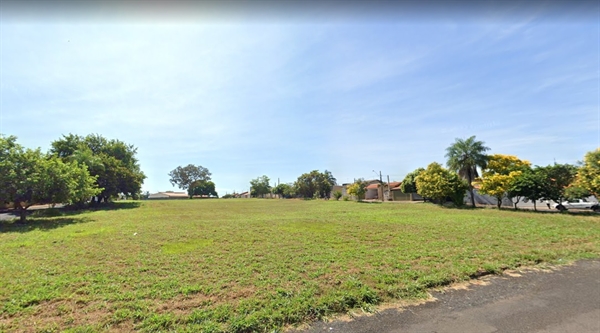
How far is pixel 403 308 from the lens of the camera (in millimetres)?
3770

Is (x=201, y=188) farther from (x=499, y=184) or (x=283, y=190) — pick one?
(x=499, y=184)

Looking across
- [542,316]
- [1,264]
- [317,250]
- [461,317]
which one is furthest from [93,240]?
[542,316]

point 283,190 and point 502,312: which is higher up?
point 283,190

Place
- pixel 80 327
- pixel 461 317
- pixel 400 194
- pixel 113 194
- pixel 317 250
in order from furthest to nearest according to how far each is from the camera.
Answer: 1. pixel 400 194
2. pixel 113 194
3. pixel 317 250
4. pixel 461 317
5. pixel 80 327

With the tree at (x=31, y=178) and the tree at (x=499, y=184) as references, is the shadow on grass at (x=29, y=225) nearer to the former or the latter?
the tree at (x=31, y=178)

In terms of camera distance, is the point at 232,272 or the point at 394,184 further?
the point at 394,184

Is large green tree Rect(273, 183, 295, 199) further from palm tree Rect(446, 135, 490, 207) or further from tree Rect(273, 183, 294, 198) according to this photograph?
palm tree Rect(446, 135, 490, 207)

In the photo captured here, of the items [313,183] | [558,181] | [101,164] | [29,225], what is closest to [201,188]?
[313,183]

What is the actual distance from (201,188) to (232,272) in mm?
83012

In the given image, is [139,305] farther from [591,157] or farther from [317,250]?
[591,157]

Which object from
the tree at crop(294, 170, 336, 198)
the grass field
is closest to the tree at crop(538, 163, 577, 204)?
the grass field

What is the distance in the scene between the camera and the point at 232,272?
17.6 ft

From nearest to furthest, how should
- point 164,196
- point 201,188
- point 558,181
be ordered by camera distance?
point 558,181
point 201,188
point 164,196

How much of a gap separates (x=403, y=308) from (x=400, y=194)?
43.2 meters
